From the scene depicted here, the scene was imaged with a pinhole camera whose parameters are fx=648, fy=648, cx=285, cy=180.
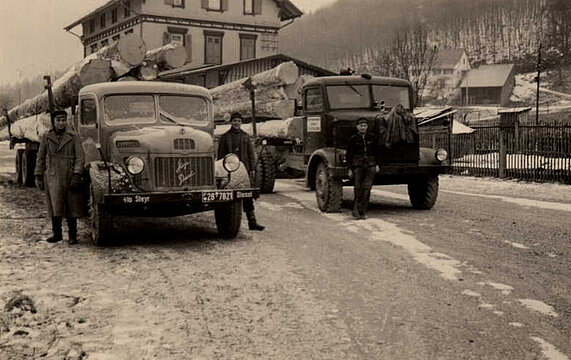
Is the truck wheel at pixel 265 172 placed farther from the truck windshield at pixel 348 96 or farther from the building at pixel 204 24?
the building at pixel 204 24

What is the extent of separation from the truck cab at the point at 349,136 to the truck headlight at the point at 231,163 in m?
2.63

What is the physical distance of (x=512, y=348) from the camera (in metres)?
4.43

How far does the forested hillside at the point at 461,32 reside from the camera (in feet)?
325

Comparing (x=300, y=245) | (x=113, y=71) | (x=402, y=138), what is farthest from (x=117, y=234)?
(x=402, y=138)

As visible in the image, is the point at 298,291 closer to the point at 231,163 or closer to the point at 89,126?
the point at 231,163

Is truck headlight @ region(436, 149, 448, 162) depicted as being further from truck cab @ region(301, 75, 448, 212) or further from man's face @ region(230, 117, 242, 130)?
man's face @ region(230, 117, 242, 130)

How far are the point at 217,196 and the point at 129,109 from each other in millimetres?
1974

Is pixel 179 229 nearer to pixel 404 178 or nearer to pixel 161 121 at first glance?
pixel 161 121

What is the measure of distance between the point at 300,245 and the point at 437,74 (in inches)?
3854

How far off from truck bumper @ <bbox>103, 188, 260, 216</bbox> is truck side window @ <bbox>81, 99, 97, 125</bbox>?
1.69 meters

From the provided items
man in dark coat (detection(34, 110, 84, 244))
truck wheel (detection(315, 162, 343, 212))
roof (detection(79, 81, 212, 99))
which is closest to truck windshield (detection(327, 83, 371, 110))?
truck wheel (detection(315, 162, 343, 212))

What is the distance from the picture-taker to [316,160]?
12.0 metres

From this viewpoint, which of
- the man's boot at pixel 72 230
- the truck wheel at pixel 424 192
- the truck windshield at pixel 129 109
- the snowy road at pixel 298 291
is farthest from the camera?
the truck wheel at pixel 424 192

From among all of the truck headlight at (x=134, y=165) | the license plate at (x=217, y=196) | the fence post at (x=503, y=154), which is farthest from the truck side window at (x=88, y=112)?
the fence post at (x=503, y=154)
